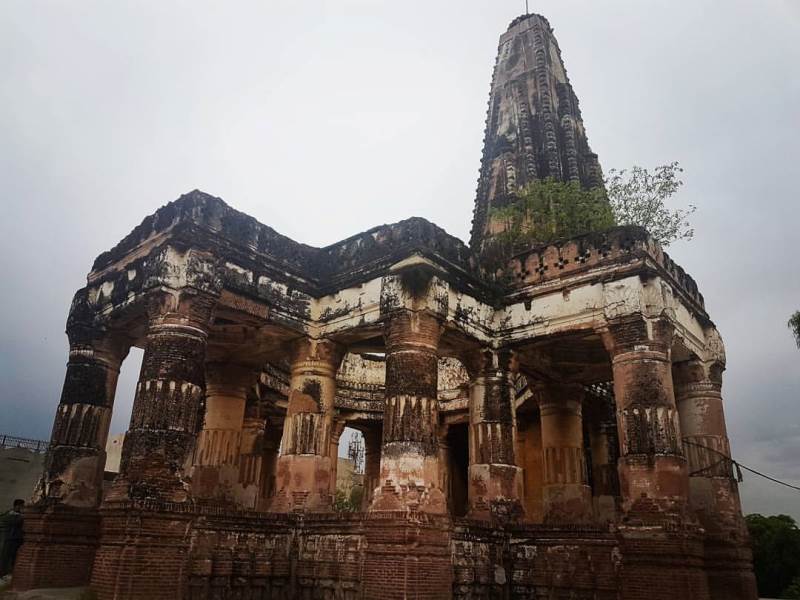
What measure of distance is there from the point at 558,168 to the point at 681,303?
28.6ft

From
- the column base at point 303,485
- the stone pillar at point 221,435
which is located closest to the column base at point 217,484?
the stone pillar at point 221,435

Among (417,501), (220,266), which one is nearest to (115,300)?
(220,266)

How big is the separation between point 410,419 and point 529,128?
555 inches

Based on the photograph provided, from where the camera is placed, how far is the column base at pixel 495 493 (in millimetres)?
13320

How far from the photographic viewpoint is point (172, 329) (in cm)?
1136

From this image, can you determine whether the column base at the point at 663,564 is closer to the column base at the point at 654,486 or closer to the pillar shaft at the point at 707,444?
the column base at the point at 654,486

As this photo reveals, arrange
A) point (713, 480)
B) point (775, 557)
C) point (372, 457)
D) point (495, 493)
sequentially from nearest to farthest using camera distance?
1. point (495, 493)
2. point (713, 480)
3. point (372, 457)
4. point (775, 557)

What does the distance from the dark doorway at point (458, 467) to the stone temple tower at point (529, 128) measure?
24.5ft

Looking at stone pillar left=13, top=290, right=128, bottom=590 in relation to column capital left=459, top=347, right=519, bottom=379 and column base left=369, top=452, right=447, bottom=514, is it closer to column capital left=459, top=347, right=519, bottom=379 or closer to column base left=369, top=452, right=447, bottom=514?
column base left=369, top=452, right=447, bottom=514

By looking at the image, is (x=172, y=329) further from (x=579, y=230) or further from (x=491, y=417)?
(x=579, y=230)

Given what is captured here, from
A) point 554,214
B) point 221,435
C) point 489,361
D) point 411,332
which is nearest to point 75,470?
point 221,435

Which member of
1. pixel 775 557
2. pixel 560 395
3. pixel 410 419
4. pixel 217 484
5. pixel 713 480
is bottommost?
pixel 775 557

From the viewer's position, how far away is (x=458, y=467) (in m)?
25.0

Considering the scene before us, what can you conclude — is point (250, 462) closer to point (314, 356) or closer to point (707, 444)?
point (314, 356)
